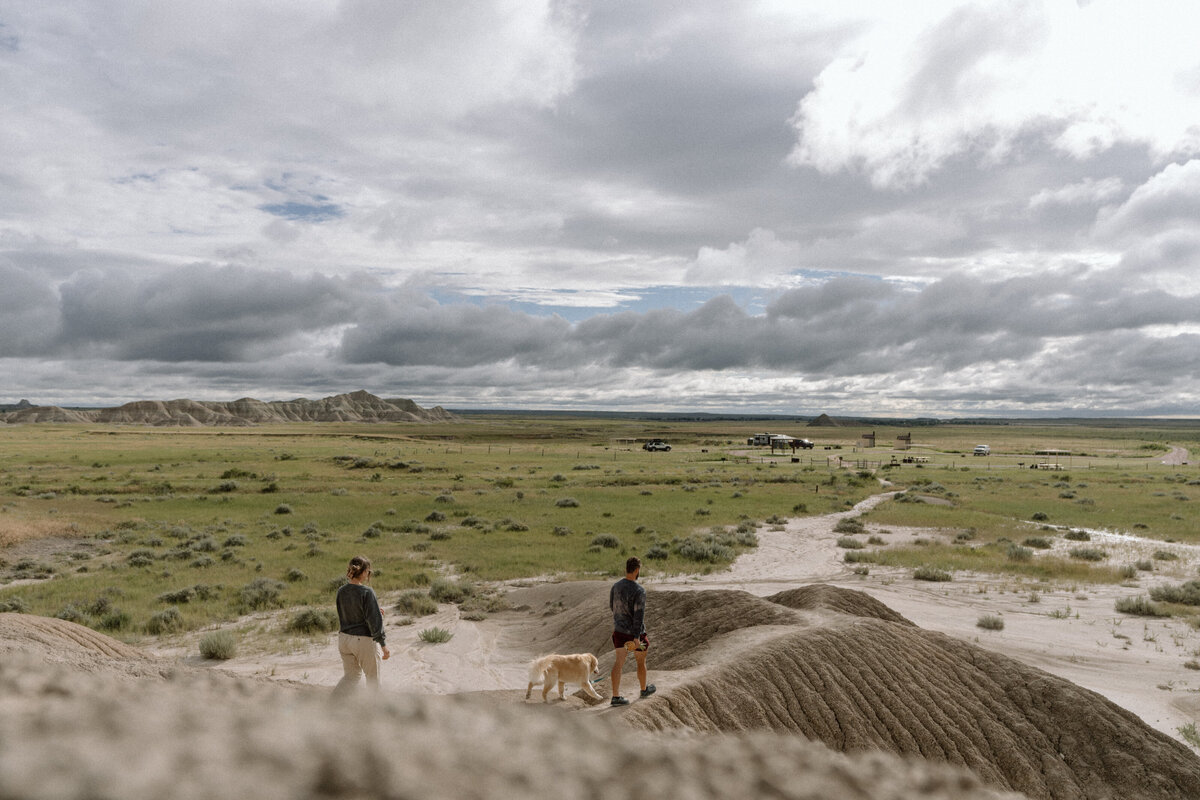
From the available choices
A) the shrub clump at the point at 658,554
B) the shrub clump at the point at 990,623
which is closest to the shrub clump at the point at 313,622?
the shrub clump at the point at 658,554

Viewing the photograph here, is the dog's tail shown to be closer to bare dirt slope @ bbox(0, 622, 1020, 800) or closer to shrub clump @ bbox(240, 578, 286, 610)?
bare dirt slope @ bbox(0, 622, 1020, 800)

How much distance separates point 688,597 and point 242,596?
11.9 meters

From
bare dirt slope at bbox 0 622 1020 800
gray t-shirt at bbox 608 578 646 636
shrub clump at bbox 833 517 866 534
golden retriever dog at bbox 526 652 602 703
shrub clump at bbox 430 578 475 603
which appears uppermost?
bare dirt slope at bbox 0 622 1020 800

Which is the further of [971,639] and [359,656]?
[971,639]

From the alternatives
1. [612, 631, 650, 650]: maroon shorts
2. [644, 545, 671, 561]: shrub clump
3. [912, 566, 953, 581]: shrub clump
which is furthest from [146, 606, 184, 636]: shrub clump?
[912, 566, 953, 581]: shrub clump

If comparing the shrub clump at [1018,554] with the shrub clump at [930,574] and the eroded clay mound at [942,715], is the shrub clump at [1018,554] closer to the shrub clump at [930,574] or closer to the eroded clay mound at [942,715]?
the shrub clump at [930,574]

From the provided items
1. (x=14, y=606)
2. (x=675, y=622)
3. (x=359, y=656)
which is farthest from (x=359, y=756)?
(x=14, y=606)

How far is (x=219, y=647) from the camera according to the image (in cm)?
1312

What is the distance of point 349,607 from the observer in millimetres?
8500

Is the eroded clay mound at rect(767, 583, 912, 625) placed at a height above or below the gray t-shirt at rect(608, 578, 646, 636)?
below

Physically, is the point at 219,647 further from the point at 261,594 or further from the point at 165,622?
the point at 261,594

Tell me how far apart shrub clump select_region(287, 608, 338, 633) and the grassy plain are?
87.1 inches

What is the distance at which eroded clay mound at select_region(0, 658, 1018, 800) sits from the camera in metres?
1.22

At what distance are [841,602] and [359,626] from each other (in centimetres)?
1083
